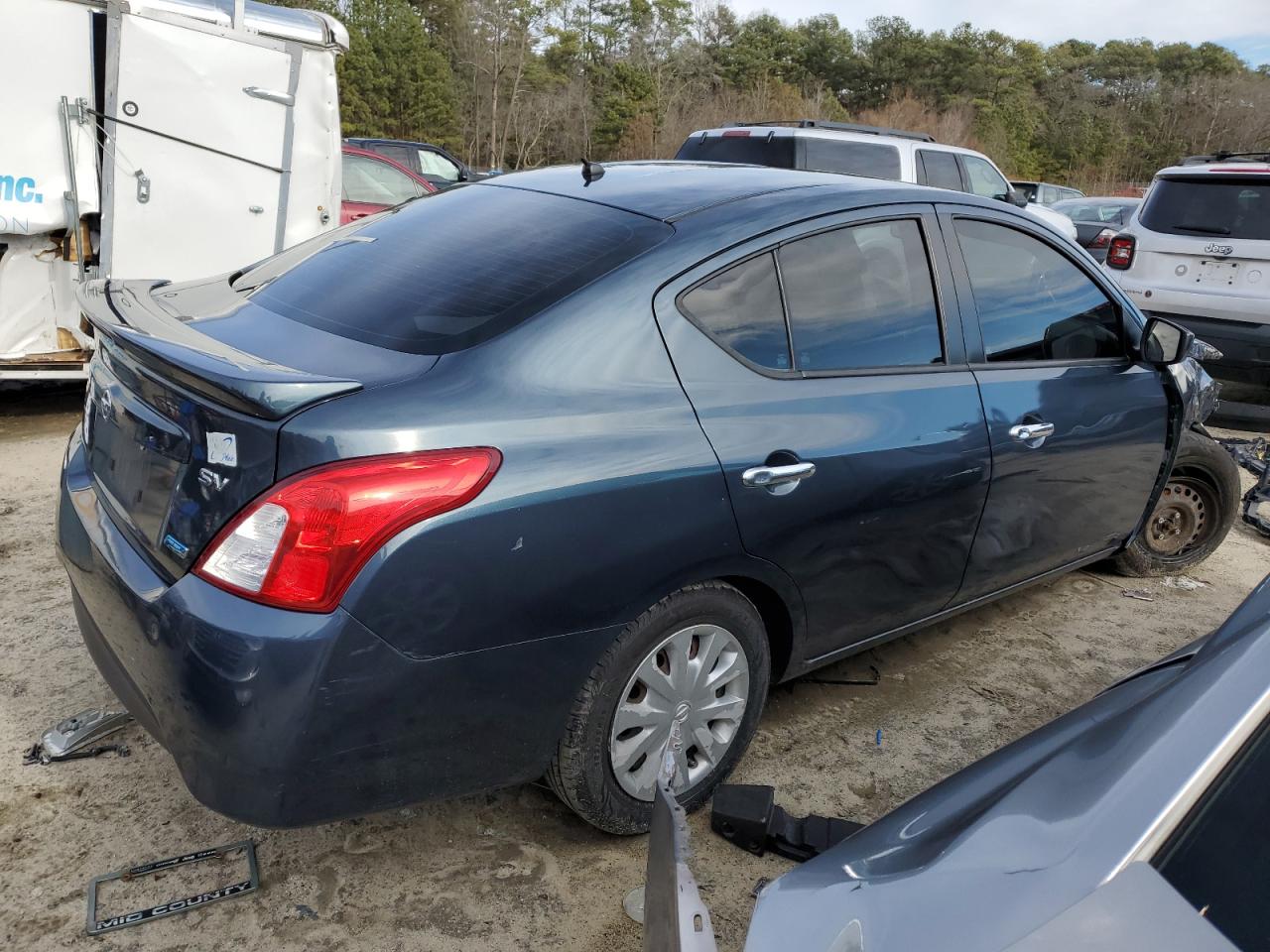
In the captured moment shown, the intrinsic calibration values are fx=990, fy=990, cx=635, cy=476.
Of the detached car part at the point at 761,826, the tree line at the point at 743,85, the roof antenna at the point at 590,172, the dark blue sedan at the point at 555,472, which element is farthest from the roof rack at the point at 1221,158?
the tree line at the point at 743,85

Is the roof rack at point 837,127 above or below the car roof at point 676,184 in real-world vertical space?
above

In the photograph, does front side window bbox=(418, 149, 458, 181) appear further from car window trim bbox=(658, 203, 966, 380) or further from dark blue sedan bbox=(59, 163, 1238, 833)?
car window trim bbox=(658, 203, 966, 380)

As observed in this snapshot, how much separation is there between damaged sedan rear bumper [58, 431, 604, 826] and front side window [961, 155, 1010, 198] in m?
8.54

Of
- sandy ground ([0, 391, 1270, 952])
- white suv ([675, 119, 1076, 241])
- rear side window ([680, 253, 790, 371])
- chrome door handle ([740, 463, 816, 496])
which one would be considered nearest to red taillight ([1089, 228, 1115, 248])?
white suv ([675, 119, 1076, 241])

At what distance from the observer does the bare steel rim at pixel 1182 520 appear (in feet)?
14.8

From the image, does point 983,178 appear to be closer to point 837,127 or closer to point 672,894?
point 837,127

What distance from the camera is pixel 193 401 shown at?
204 centimetres

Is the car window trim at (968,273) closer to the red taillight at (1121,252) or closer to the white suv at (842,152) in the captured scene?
the white suv at (842,152)

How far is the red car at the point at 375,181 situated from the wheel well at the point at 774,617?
7.74 meters

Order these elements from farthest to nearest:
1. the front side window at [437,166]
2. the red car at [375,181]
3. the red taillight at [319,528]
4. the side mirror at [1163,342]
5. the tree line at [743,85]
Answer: the tree line at [743,85], the front side window at [437,166], the red car at [375,181], the side mirror at [1163,342], the red taillight at [319,528]

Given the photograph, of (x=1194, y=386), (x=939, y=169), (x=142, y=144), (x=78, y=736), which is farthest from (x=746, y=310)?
(x=939, y=169)

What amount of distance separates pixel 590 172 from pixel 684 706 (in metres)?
1.59

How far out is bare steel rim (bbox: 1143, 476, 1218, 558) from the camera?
451 centimetres

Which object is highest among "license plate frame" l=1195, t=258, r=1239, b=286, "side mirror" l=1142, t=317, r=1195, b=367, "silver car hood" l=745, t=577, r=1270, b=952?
"license plate frame" l=1195, t=258, r=1239, b=286
